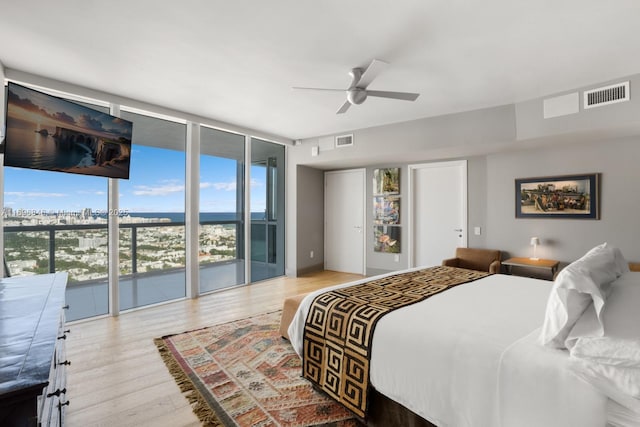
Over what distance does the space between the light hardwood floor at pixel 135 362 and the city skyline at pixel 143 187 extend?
4.26 feet

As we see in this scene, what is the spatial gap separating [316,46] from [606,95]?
3.03 meters

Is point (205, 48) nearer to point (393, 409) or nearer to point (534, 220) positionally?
point (393, 409)

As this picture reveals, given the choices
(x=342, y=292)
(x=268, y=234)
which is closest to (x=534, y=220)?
(x=342, y=292)

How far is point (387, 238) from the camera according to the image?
5828mm

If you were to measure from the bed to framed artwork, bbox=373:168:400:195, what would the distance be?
3723 mm

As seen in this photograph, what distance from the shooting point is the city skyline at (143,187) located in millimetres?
3197

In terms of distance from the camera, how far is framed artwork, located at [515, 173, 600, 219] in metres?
3.92

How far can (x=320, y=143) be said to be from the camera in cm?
566

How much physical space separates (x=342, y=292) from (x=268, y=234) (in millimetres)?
3647

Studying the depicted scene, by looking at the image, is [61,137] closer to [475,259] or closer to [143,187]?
[143,187]

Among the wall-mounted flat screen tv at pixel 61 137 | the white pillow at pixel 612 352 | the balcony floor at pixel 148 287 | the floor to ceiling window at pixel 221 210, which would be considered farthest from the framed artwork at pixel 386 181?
the white pillow at pixel 612 352

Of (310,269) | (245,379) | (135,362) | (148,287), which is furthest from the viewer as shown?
(310,269)

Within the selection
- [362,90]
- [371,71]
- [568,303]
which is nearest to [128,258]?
[362,90]

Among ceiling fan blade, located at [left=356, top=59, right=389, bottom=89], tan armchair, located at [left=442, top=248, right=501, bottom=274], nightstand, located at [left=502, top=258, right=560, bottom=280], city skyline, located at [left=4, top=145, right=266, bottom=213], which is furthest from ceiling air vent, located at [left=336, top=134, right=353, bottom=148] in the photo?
nightstand, located at [left=502, top=258, right=560, bottom=280]
